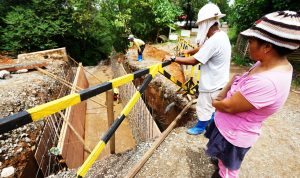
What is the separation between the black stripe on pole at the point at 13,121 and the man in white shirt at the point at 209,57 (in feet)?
6.31

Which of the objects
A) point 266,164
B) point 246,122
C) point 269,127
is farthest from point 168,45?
point 246,122

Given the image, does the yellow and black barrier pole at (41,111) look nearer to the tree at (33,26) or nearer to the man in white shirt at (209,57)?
the man in white shirt at (209,57)

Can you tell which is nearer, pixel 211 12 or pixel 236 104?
pixel 236 104

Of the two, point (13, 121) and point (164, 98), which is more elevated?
point (13, 121)

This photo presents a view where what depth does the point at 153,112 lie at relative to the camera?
728 cm

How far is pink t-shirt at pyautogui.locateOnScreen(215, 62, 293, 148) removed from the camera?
1.31 metres

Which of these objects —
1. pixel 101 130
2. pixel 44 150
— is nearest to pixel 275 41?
pixel 44 150

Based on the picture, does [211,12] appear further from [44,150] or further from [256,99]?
[44,150]

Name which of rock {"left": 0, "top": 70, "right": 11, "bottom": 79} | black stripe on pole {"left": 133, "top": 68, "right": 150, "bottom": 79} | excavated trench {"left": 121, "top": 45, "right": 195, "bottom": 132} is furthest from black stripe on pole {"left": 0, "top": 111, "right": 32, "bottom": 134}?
rock {"left": 0, "top": 70, "right": 11, "bottom": 79}

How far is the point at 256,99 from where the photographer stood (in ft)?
4.43

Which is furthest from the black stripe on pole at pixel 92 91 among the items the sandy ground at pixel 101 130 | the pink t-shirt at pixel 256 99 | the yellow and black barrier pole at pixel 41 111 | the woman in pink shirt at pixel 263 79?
the sandy ground at pixel 101 130

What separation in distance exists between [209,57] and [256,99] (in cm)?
120

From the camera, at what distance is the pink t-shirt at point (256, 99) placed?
1.31 m

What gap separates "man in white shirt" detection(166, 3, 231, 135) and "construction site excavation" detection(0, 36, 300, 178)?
1.77 feet
